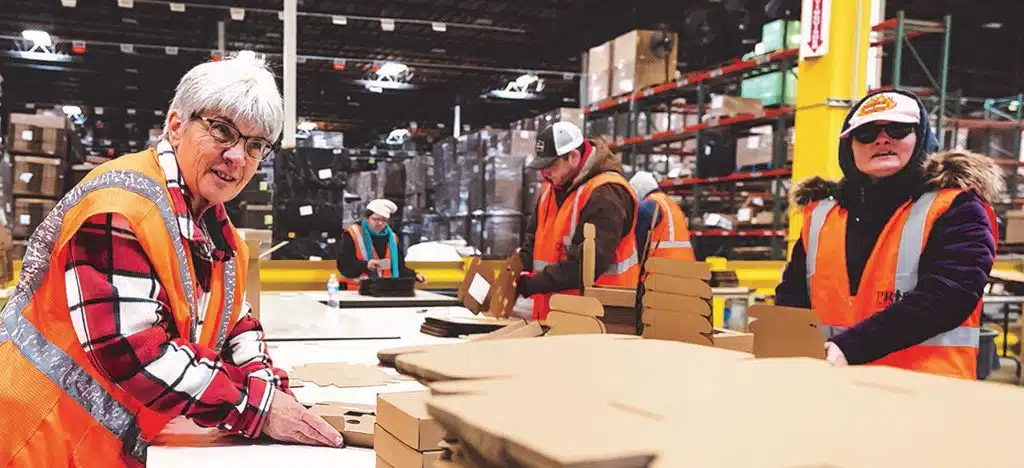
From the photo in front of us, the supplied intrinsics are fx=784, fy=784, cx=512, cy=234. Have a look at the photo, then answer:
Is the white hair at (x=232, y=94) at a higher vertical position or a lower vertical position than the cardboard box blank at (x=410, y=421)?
higher

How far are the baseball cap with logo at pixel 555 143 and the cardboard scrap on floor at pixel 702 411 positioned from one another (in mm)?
2712

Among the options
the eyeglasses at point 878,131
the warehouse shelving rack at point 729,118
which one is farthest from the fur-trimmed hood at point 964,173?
the warehouse shelving rack at point 729,118

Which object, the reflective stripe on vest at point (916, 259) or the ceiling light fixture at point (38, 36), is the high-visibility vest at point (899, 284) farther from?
the ceiling light fixture at point (38, 36)

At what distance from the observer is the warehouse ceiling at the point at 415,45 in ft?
37.6

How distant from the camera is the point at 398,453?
974mm

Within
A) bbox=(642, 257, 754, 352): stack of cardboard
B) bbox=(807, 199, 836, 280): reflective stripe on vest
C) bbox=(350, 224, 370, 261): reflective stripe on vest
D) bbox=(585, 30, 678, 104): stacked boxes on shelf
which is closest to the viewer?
bbox=(642, 257, 754, 352): stack of cardboard

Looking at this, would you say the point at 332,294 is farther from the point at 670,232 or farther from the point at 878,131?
the point at 878,131

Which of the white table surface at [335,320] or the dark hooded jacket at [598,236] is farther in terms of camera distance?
the dark hooded jacket at [598,236]

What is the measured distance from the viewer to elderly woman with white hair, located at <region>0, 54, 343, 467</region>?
49.8 inches

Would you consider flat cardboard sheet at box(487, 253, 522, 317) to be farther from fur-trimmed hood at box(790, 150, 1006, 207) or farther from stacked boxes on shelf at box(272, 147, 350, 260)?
stacked boxes on shelf at box(272, 147, 350, 260)

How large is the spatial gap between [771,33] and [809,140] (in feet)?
5.92

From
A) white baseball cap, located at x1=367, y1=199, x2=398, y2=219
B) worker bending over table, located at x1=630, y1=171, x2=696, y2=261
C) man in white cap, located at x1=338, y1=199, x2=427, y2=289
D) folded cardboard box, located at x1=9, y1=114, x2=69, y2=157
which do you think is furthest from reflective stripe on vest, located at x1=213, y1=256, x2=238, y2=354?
folded cardboard box, located at x1=9, y1=114, x2=69, y2=157

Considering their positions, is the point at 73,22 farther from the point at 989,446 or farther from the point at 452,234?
the point at 989,446

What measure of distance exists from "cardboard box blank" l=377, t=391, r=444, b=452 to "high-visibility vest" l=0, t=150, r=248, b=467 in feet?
1.68
